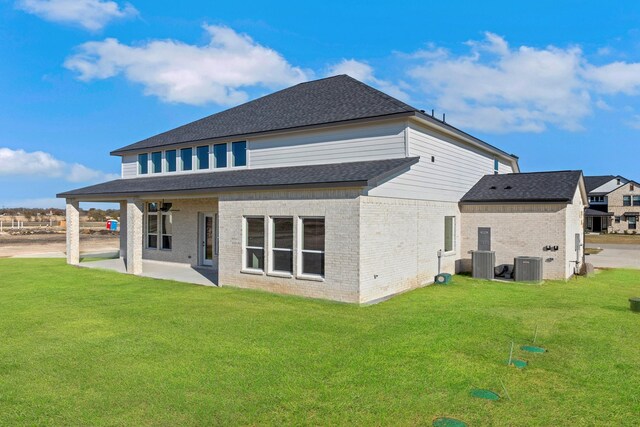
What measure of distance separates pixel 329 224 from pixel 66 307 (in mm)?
7226

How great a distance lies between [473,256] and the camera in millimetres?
16500

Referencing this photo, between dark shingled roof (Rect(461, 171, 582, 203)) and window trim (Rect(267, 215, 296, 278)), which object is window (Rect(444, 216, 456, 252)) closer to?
dark shingled roof (Rect(461, 171, 582, 203))

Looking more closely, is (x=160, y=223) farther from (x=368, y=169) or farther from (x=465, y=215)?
(x=465, y=215)

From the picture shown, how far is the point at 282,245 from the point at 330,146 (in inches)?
170

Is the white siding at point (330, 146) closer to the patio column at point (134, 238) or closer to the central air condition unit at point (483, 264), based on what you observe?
the patio column at point (134, 238)

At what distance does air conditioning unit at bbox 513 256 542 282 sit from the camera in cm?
1537

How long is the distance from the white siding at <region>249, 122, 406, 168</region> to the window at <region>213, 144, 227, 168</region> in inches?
64.5

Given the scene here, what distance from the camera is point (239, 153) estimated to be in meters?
17.7

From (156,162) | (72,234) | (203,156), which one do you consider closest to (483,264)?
(203,156)

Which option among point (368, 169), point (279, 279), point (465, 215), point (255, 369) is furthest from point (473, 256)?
point (255, 369)

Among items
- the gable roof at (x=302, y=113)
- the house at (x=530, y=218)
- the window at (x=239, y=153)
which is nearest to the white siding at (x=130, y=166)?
the gable roof at (x=302, y=113)

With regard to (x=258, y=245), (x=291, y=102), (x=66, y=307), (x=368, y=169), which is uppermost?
(x=291, y=102)

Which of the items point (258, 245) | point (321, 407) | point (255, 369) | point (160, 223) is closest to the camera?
point (321, 407)

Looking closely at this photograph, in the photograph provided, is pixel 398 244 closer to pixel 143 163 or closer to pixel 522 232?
pixel 522 232
